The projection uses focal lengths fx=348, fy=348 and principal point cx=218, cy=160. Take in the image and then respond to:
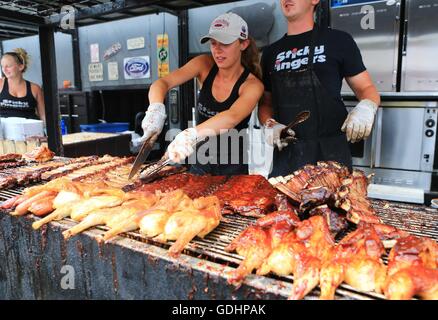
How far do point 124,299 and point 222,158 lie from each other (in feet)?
6.89

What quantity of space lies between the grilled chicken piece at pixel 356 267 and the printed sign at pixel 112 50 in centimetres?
931

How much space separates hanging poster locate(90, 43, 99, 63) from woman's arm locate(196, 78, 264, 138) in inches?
316

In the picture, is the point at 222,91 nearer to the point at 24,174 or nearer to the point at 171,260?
the point at 24,174

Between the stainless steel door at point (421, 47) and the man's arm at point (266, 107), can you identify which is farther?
the stainless steel door at point (421, 47)

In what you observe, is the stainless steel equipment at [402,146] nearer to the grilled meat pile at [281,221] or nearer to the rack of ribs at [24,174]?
the grilled meat pile at [281,221]

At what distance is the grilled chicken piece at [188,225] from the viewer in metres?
1.72

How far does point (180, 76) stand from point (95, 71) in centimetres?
751

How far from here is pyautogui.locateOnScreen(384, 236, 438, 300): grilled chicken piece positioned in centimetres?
130

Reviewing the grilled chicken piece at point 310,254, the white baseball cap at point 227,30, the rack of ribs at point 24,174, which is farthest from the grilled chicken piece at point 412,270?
the rack of ribs at point 24,174

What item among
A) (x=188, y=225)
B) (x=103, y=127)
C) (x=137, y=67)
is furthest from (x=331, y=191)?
(x=137, y=67)

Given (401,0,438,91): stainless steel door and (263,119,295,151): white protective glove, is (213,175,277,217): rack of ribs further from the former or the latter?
(401,0,438,91): stainless steel door

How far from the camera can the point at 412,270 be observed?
4.46 ft

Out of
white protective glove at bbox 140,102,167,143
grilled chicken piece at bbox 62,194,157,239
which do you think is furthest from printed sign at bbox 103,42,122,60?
grilled chicken piece at bbox 62,194,157,239

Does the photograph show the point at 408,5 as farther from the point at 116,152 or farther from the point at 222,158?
the point at 116,152
